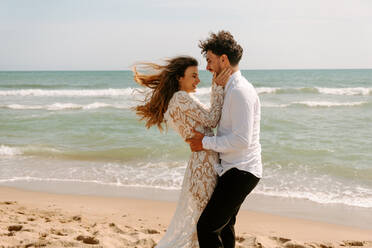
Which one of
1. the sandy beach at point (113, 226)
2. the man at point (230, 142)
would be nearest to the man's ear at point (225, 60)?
the man at point (230, 142)

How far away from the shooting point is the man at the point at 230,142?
2.77 m

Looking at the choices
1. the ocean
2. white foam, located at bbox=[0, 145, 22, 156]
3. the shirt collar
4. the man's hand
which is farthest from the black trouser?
white foam, located at bbox=[0, 145, 22, 156]

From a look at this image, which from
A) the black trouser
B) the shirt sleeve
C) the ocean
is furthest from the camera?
the ocean

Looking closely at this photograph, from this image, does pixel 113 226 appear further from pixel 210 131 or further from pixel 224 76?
pixel 224 76

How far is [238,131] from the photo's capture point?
9.03 ft

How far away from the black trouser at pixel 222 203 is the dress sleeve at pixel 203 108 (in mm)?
425

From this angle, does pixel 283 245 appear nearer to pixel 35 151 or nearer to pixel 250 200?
pixel 250 200

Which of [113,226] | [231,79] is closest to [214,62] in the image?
[231,79]

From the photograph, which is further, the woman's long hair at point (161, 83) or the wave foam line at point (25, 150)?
the wave foam line at point (25, 150)

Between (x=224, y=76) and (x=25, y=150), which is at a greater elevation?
(x=224, y=76)

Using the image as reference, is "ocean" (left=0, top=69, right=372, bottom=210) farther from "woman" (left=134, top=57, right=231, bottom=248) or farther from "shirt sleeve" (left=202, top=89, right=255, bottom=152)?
"shirt sleeve" (left=202, top=89, right=255, bottom=152)

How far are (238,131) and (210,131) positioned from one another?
Result: 1.65 ft

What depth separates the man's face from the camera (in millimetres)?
2969

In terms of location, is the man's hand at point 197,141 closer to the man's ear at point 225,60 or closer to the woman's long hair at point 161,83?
the woman's long hair at point 161,83
